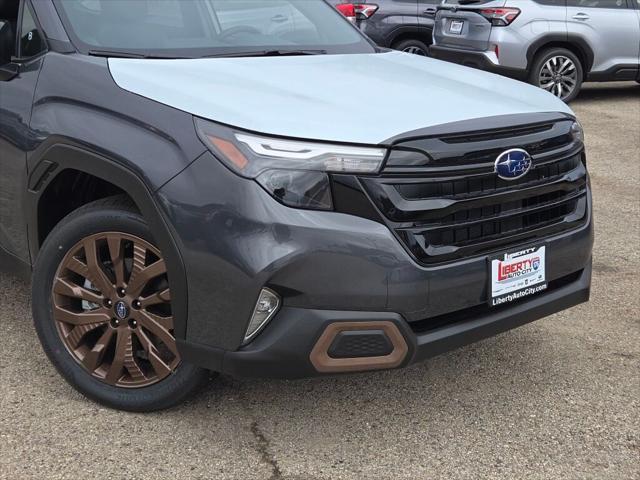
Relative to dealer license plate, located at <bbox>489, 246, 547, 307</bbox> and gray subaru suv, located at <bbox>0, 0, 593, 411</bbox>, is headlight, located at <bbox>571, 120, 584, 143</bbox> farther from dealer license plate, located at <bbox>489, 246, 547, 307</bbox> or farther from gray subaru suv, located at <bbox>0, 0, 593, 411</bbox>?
dealer license plate, located at <bbox>489, 246, 547, 307</bbox>

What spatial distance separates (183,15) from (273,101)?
115cm

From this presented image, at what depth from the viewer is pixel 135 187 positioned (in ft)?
9.26

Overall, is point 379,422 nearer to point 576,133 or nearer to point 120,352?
point 120,352

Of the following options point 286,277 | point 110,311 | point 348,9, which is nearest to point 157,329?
point 110,311

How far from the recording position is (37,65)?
11.0 feet

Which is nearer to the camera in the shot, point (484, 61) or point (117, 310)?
point (117, 310)

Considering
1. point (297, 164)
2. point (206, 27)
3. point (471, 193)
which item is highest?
point (206, 27)

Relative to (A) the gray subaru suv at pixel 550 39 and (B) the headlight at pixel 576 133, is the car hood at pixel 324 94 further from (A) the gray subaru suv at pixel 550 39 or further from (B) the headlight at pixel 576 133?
(A) the gray subaru suv at pixel 550 39

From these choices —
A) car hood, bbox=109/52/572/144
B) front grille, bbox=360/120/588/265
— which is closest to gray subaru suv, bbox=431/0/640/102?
car hood, bbox=109/52/572/144

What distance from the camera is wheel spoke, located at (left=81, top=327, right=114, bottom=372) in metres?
3.12

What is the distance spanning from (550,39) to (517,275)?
7698 mm

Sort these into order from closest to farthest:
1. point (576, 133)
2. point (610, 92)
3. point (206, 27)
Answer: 1. point (576, 133)
2. point (206, 27)
3. point (610, 92)

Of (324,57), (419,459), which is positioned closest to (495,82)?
(324,57)

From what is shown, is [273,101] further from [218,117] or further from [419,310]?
[419,310]
